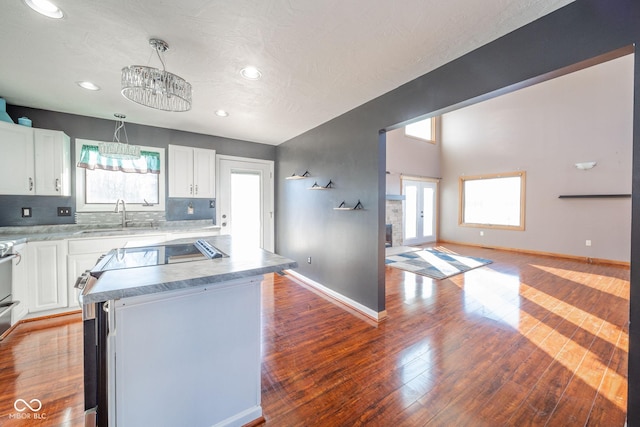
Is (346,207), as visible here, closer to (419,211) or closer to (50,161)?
(50,161)

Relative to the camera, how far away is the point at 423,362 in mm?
2006

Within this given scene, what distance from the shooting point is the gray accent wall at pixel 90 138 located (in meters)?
2.94

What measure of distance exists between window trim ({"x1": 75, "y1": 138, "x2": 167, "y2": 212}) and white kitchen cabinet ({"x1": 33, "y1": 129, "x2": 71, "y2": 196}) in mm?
202

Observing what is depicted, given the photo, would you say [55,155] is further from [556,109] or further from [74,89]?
[556,109]

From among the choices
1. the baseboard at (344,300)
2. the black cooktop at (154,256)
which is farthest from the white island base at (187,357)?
the baseboard at (344,300)

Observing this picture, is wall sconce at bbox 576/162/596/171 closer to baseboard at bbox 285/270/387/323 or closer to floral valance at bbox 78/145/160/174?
baseboard at bbox 285/270/387/323

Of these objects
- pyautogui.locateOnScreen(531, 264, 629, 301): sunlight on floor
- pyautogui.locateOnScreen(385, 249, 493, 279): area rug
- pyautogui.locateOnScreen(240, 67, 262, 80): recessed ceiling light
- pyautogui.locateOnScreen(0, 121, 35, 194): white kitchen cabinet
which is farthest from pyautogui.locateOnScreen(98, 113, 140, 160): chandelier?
pyautogui.locateOnScreen(531, 264, 629, 301): sunlight on floor

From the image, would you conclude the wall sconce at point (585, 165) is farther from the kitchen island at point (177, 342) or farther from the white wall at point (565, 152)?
the kitchen island at point (177, 342)

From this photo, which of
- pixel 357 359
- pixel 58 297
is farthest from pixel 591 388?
pixel 58 297

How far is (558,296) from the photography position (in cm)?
328

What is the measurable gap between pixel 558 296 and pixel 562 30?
3.35m

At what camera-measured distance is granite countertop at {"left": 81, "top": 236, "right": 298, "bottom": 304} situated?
1.01 metres

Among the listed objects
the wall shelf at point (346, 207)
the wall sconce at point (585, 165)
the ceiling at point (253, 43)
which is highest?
the ceiling at point (253, 43)

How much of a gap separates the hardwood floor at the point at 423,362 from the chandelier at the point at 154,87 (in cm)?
203
